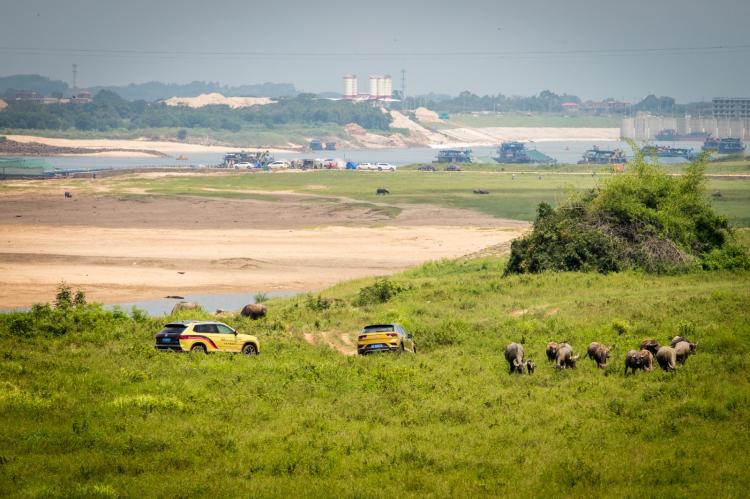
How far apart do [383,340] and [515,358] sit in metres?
5.24

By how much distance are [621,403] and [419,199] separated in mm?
95062

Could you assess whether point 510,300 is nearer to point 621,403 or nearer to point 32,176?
point 621,403

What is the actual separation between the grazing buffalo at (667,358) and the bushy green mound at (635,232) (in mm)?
23075

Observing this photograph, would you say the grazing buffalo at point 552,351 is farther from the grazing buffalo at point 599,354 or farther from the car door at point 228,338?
the car door at point 228,338

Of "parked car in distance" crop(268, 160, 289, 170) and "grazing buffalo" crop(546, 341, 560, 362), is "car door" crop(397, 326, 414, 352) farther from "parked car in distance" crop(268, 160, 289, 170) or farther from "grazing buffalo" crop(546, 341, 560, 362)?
"parked car in distance" crop(268, 160, 289, 170)

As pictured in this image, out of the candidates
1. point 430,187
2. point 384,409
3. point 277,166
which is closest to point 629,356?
point 384,409

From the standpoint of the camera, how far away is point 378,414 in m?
24.9

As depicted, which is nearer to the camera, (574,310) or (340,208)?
(574,310)

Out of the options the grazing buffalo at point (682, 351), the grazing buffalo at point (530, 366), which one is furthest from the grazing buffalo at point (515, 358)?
the grazing buffalo at point (682, 351)

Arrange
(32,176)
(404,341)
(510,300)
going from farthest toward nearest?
(32,176)
(510,300)
(404,341)

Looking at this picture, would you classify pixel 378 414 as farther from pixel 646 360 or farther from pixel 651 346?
pixel 651 346

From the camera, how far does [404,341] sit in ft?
111

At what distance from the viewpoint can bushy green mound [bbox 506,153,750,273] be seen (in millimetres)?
51500

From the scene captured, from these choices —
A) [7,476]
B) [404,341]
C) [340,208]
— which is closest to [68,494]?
[7,476]
